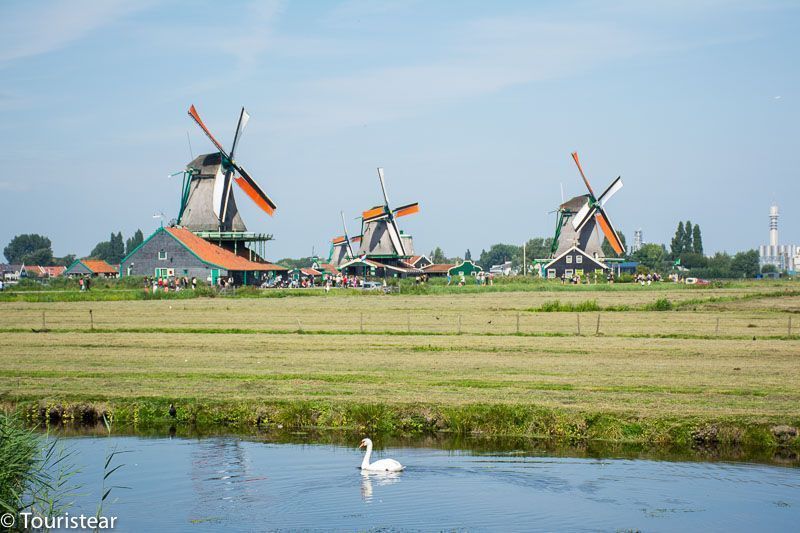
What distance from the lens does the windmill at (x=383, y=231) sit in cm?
13325

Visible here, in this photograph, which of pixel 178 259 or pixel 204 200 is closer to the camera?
pixel 178 259

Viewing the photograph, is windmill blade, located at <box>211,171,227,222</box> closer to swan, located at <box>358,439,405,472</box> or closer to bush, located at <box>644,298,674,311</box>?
bush, located at <box>644,298,674,311</box>

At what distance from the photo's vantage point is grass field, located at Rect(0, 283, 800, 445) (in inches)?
969

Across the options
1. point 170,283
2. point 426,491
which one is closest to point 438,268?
point 170,283

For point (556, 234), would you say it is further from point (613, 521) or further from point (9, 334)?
point (613, 521)

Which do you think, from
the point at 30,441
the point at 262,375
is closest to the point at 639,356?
the point at 262,375

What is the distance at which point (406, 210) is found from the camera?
443 feet

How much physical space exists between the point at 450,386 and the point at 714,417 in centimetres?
794

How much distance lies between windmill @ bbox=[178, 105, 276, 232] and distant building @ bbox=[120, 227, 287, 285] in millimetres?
4105

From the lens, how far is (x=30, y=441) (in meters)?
15.6

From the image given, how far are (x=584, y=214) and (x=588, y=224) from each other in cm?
168

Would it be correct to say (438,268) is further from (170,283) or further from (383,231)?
(170,283)

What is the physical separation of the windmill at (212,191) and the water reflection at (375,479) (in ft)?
279

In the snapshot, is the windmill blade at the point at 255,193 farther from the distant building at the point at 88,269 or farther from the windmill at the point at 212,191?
the distant building at the point at 88,269
